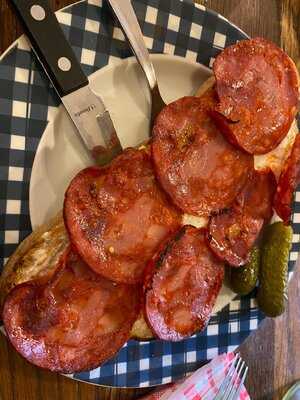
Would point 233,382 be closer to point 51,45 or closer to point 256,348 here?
point 256,348

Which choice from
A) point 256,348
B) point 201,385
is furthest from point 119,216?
point 256,348

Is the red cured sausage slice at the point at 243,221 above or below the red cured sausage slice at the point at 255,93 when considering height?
below

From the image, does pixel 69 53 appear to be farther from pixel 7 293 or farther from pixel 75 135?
pixel 7 293

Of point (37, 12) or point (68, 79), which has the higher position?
point (37, 12)

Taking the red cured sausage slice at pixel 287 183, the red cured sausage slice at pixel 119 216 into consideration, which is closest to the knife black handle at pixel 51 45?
the red cured sausage slice at pixel 119 216

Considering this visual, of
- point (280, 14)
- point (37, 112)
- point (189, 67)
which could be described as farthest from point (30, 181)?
point (280, 14)

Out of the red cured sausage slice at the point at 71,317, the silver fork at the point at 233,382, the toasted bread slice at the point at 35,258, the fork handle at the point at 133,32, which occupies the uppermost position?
the fork handle at the point at 133,32

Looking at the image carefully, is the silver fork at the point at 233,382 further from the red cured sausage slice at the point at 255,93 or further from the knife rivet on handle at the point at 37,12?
the knife rivet on handle at the point at 37,12
